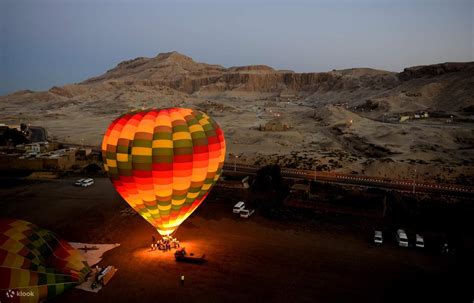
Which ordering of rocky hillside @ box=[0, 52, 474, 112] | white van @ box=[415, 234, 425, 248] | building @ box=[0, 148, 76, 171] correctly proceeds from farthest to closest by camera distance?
rocky hillside @ box=[0, 52, 474, 112] → building @ box=[0, 148, 76, 171] → white van @ box=[415, 234, 425, 248]

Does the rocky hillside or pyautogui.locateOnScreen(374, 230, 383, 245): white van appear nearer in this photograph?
pyautogui.locateOnScreen(374, 230, 383, 245): white van

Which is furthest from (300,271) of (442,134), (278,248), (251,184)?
(442,134)

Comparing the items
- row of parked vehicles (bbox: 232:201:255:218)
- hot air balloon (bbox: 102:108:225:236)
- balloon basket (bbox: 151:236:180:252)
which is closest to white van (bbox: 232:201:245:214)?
row of parked vehicles (bbox: 232:201:255:218)

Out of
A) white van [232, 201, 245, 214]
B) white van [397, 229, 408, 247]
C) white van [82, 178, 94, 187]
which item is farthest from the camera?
white van [82, 178, 94, 187]

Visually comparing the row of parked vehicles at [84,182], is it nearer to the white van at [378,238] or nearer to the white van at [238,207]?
the white van at [238,207]

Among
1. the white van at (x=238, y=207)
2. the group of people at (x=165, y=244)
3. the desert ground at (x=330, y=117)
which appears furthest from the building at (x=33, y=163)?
the group of people at (x=165, y=244)

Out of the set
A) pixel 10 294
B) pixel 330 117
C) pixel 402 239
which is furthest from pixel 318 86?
pixel 10 294

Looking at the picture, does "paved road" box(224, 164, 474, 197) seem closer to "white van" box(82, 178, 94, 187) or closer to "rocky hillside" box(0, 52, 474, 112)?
"white van" box(82, 178, 94, 187)
